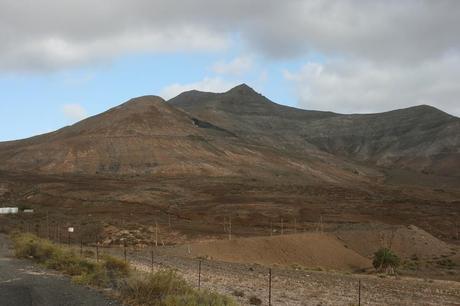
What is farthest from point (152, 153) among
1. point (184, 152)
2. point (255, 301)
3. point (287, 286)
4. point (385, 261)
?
point (255, 301)

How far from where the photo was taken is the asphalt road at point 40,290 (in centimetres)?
1593

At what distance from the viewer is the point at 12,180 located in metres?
105

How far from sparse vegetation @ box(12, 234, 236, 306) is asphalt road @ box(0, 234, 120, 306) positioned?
60cm

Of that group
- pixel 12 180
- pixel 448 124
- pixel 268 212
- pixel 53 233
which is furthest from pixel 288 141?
pixel 53 233

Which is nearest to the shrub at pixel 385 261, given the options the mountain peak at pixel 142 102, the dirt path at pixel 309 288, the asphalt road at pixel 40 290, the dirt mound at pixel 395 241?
the dirt mound at pixel 395 241

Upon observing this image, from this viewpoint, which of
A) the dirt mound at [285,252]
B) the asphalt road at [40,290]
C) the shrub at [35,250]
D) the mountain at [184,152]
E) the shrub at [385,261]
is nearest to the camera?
the asphalt road at [40,290]

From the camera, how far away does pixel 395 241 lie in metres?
52.6

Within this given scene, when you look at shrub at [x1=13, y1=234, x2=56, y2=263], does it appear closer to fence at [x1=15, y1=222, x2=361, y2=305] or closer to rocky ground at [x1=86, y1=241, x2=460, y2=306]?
fence at [x1=15, y1=222, x2=361, y2=305]

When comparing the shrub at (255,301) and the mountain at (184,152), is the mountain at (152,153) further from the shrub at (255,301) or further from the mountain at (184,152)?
the shrub at (255,301)

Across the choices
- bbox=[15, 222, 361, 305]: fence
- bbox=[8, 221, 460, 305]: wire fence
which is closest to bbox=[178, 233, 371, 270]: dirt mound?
bbox=[8, 221, 460, 305]: wire fence

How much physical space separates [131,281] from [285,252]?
Answer: 29763mm

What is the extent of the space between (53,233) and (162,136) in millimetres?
96551

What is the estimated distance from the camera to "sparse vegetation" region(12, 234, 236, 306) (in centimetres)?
1452

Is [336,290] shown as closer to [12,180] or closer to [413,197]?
[413,197]
